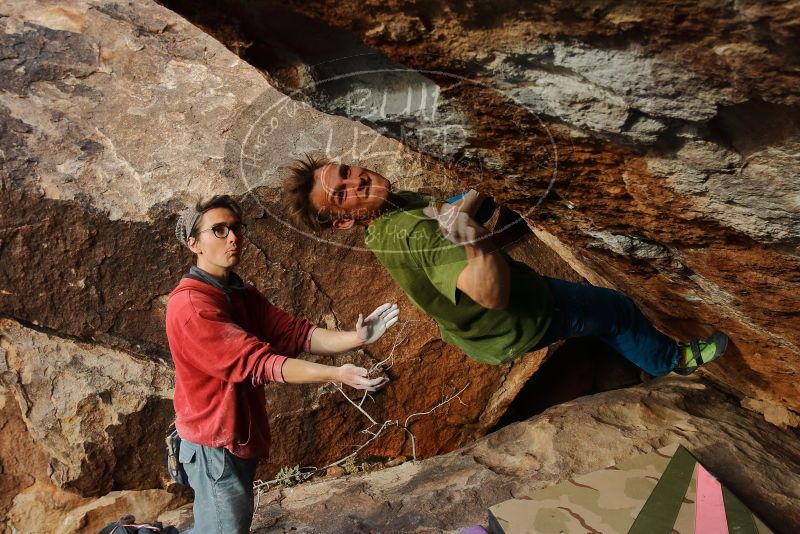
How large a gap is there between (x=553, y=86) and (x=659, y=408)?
201 centimetres

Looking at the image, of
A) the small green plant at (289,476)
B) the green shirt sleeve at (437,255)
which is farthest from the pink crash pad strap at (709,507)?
the small green plant at (289,476)

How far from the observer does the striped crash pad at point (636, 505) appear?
2459 mm

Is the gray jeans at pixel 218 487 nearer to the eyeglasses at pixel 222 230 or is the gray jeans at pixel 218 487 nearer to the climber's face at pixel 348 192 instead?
the eyeglasses at pixel 222 230

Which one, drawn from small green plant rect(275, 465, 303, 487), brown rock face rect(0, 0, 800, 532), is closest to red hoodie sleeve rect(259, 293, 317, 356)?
brown rock face rect(0, 0, 800, 532)

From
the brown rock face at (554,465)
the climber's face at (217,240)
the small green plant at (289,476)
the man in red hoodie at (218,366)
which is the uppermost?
the climber's face at (217,240)

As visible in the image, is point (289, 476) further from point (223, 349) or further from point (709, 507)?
point (709, 507)

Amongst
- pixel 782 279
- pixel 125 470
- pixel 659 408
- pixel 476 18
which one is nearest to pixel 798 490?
pixel 659 408

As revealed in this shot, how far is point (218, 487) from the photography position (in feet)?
7.89

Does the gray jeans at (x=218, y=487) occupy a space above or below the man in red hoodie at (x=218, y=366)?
below

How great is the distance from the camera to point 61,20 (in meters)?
3.92

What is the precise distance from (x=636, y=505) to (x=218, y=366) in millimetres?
1554

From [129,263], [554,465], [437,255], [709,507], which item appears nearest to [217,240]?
[437,255]

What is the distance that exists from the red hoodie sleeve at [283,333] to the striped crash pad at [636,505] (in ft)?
3.07

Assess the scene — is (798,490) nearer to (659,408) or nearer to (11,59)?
(659,408)
